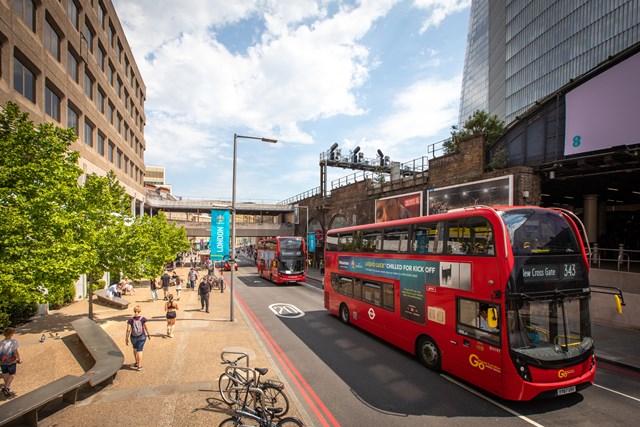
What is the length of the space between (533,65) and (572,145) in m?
67.7

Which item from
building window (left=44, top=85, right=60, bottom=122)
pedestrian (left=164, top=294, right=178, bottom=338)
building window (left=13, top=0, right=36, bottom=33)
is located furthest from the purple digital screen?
building window (left=44, top=85, right=60, bottom=122)

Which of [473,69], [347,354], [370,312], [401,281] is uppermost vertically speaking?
[473,69]

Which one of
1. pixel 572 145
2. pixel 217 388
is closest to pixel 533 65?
pixel 572 145

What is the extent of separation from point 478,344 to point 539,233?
2881 millimetres

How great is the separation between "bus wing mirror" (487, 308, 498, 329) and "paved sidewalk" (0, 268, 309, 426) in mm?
4429

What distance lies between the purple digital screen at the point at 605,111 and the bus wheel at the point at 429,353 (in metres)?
12.8

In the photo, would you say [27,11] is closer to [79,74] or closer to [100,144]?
[79,74]

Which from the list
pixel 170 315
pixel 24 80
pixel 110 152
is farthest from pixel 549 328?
pixel 110 152

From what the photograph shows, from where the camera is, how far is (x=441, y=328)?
30.0 ft

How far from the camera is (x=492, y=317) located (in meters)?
7.34

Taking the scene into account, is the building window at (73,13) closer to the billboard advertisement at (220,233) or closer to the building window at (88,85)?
the building window at (88,85)

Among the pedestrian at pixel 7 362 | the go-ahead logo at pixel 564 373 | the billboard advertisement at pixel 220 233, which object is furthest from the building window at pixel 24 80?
the go-ahead logo at pixel 564 373

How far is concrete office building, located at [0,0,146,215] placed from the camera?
15.7 m

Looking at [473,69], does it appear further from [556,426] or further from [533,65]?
[556,426]
